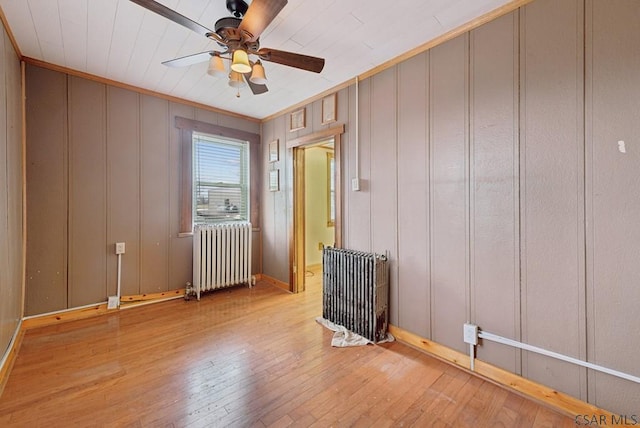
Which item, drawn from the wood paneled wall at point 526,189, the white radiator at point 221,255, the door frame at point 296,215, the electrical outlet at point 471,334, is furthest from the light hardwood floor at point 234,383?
the door frame at point 296,215

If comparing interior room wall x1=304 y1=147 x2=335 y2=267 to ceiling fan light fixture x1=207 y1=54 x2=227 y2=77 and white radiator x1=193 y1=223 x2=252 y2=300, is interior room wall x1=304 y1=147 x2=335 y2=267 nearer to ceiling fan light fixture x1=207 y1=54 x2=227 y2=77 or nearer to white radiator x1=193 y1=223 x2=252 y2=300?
white radiator x1=193 y1=223 x2=252 y2=300

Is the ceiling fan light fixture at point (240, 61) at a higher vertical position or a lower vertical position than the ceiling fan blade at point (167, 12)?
lower

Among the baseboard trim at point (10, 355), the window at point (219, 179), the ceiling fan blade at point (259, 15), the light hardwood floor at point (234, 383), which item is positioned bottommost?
the light hardwood floor at point (234, 383)

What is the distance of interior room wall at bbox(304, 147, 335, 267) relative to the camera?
500 centimetres

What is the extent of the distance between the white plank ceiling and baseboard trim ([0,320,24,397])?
2483mm

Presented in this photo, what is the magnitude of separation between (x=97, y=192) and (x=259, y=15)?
9.02 ft

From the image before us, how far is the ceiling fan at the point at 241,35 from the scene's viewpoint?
57.0 inches

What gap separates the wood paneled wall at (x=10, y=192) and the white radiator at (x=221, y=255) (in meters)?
1.57

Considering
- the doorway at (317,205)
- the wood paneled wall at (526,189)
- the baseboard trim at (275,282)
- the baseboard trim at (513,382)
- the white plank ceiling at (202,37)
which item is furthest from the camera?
the doorway at (317,205)

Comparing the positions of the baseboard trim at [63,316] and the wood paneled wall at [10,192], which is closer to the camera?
the wood paneled wall at [10,192]

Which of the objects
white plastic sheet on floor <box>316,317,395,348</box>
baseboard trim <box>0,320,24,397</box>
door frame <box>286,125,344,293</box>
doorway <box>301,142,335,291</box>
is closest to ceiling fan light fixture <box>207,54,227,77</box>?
door frame <box>286,125,344,293</box>

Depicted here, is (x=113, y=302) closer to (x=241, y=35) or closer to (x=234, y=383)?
(x=234, y=383)

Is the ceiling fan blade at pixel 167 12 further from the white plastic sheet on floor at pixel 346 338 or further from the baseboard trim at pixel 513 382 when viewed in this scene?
the baseboard trim at pixel 513 382

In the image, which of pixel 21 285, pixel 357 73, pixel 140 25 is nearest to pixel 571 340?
pixel 357 73
